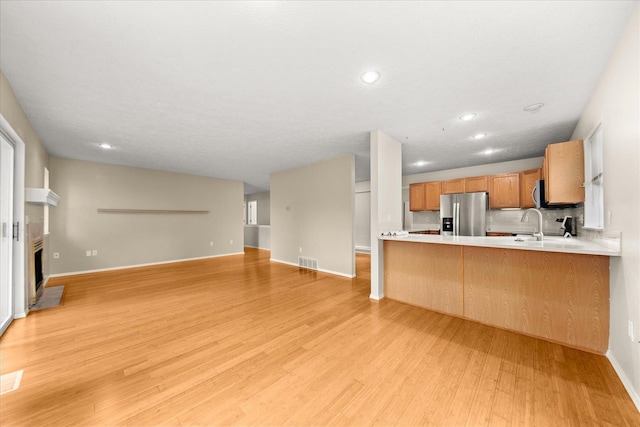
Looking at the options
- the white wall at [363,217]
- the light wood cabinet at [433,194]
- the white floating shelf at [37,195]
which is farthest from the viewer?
the white wall at [363,217]

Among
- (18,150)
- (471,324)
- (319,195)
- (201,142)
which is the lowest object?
(471,324)

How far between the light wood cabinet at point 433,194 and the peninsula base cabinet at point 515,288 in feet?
10.6

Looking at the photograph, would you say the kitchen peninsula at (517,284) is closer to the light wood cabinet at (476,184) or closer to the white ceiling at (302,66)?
the white ceiling at (302,66)

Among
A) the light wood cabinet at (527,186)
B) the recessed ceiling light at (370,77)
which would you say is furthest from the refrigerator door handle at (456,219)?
the recessed ceiling light at (370,77)

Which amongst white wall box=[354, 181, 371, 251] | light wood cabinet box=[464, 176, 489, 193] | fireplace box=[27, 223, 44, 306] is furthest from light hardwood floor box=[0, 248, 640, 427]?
white wall box=[354, 181, 371, 251]

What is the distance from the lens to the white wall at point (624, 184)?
156cm

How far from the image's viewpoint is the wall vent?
555 centimetres

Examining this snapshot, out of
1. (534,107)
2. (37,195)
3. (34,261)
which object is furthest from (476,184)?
(34,261)

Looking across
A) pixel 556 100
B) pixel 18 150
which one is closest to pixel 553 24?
pixel 556 100

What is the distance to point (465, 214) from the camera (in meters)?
5.39

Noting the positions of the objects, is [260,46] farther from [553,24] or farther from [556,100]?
[556,100]

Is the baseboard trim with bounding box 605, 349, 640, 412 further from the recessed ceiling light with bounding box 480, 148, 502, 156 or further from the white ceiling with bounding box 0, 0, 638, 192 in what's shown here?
the recessed ceiling light with bounding box 480, 148, 502, 156

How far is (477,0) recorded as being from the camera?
1.43 metres

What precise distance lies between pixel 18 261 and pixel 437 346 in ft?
15.8
